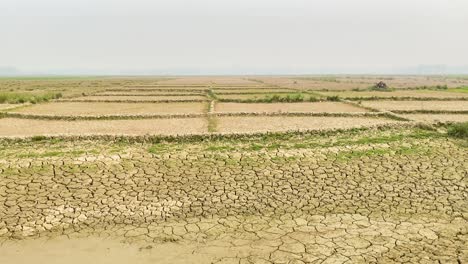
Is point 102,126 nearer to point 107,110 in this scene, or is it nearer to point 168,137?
point 168,137

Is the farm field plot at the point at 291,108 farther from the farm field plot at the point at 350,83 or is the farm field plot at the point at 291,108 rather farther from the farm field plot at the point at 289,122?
the farm field plot at the point at 350,83

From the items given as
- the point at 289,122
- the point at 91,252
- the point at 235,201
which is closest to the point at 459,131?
the point at 289,122

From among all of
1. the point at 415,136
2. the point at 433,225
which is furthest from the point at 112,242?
the point at 415,136

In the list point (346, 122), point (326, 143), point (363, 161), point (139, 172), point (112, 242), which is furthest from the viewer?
point (346, 122)

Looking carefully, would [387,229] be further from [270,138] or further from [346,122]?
[346,122]

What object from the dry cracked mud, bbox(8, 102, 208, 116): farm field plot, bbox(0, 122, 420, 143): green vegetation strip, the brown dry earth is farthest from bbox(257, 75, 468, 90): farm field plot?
the dry cracked mud

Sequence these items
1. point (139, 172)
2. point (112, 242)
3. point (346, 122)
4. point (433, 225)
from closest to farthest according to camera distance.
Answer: point (112, 242) → point (433, 225) → point (139, 172) → point (346, 122)

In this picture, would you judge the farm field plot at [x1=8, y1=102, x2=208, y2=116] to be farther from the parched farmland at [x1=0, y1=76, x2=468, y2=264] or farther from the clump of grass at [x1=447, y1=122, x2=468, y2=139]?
the clump of grass at [x1=447, y1=122, x2=468, y2=139]
